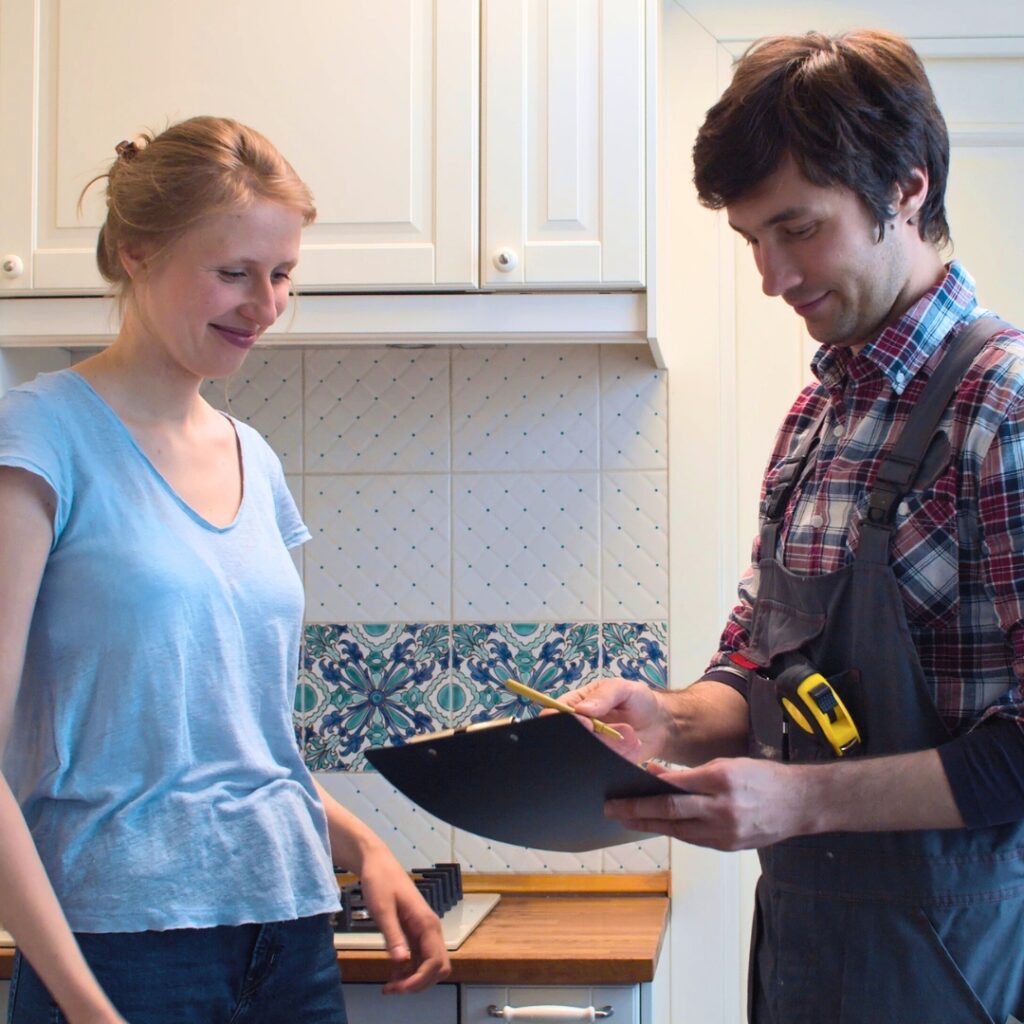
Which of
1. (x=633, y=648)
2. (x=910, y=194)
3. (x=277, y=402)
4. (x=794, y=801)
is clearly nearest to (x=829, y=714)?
(x=794, y=801)

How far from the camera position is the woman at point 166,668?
41.7 inches

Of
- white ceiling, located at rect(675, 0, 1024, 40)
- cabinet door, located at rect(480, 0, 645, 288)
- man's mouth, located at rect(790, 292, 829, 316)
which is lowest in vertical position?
man's mouth, located at rect(790, 292, 829, 316)

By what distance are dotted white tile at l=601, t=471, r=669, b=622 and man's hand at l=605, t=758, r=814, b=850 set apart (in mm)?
1009

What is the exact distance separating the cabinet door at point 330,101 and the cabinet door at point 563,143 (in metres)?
0.04

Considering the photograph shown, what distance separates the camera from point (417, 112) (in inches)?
73.2

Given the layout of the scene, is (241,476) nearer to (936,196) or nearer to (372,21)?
(936,196)

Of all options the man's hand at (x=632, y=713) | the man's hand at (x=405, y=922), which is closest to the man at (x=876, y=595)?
the man's hand at (x=632, y=713)

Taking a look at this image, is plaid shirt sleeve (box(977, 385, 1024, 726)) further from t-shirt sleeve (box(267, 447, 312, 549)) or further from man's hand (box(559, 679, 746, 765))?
t-shirt sleeve (box(267, 447, 312, 549))

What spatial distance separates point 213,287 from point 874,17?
1407 millimetres

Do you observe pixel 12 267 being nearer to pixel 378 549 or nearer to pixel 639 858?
pixel 378 549

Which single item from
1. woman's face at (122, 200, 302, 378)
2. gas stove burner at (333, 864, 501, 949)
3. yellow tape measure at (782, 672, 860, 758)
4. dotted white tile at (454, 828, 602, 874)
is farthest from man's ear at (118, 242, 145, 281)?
dotted white tile at (454, 828, 602, 874)

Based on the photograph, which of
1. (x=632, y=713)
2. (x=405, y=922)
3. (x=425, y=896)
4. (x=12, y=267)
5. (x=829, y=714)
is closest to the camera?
(x=829, y=714)

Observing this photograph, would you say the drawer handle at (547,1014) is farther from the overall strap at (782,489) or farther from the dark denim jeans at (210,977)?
the overall strap at (782,489)

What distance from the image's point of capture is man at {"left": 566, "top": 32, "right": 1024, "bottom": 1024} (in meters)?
1.09
